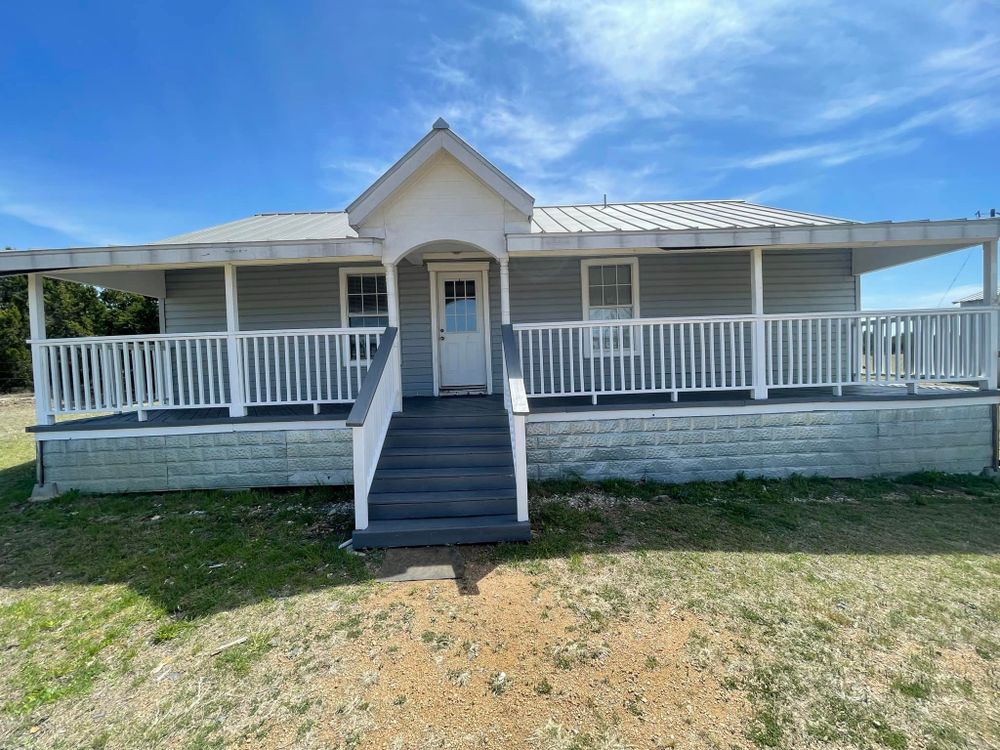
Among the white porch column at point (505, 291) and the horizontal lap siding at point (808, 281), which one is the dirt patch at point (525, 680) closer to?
the white porch column at point (505, 291)

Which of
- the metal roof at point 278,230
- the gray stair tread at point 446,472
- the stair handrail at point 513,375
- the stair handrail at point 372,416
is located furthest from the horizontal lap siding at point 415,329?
the gray stair tread at point 446,472

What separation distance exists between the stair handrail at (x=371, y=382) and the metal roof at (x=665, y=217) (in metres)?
2.70

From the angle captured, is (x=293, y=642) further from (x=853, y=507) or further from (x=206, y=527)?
(x=853, y=507)

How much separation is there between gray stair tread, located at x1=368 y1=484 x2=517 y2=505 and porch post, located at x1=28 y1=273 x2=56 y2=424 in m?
4.86

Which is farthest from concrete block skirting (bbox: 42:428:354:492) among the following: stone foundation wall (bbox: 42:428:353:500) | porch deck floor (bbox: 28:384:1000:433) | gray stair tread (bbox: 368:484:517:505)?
gray stair tread (bbox: 368:484:517:505)

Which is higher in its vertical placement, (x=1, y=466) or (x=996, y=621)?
(x=1, y=466)

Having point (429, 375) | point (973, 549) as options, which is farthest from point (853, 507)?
point (429, 375)

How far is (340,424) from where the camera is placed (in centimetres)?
609

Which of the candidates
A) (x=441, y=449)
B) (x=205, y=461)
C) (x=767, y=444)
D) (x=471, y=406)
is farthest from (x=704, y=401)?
(x=205, y=461)

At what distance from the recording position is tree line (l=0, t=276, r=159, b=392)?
19.3 meters

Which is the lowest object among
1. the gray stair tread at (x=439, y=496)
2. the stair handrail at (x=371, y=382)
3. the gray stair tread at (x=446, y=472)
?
the gray stair tread at (x=439, y=496)

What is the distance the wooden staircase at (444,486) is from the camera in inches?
180

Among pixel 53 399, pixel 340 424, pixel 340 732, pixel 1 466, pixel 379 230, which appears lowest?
pixel 340 732

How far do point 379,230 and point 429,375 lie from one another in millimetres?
2768
